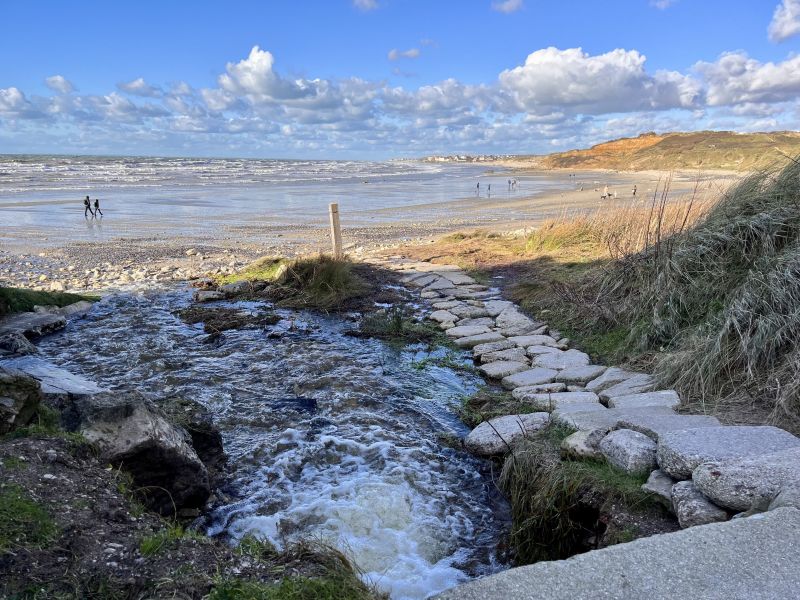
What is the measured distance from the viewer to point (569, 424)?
14.6 feet

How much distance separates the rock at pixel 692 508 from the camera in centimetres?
298

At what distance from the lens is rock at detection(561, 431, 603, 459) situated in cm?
395

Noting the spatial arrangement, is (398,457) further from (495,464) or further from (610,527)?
(610,527)

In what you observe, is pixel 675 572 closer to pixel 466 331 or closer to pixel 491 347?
pixel 491 347

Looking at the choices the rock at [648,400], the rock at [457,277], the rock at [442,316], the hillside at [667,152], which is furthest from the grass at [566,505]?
the hillside at [667,152]

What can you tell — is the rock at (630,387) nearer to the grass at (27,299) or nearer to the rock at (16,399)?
the rock at (16,399)

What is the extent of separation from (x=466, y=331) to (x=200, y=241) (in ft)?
37.3

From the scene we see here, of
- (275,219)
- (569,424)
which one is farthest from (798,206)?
(275,219)

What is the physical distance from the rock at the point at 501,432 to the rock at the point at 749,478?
155cm

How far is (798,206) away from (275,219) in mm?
18561

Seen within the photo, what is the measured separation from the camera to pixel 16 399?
3.76m

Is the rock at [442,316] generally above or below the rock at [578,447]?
below

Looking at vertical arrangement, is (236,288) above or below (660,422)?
below

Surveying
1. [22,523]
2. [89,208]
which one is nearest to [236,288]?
[22,523]
